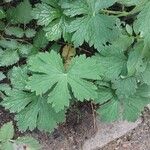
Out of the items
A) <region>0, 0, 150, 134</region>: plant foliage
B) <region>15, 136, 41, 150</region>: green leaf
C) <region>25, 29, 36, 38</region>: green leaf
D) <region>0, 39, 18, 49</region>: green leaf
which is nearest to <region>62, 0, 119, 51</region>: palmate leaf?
<region>0, 0, 150, 134</region>: plant foliage

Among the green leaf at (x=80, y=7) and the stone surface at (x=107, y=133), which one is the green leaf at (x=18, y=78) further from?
the stone surface at (x=107, y=133)

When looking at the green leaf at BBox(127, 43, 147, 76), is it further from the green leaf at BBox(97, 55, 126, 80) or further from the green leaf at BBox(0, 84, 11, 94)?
the green leaf at BBox(0, 84, 11, 94)

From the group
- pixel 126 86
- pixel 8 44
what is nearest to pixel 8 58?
pixel 8 44

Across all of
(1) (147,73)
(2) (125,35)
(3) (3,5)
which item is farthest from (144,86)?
(3) (3,5)

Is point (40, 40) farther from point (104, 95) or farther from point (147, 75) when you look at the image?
point (147, 75)

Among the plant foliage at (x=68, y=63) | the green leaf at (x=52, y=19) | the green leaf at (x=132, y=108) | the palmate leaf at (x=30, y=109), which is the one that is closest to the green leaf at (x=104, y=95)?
the plant foliage at (x=68, y=63)

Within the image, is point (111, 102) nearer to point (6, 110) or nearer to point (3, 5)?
point (6, 110)
